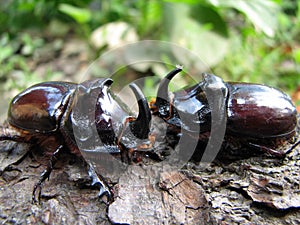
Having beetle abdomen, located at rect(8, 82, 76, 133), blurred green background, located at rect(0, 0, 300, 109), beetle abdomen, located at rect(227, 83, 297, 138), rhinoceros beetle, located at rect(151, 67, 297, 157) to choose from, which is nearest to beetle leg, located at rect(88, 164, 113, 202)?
beetle abdomen, located at rect(8, 82, 76, 133)

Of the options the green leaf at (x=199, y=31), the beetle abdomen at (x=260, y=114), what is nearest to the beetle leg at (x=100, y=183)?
the beetle abdomen at (x=260, y=114)

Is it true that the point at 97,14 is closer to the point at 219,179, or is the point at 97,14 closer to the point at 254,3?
the point at 254,3

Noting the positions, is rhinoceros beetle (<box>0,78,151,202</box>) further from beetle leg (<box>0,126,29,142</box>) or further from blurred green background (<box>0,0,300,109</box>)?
blurred green background (<box>0,0,300,109</box>)

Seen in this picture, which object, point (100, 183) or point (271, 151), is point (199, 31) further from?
point (100, 183)

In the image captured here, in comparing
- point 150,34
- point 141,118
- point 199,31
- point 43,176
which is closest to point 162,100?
point 141,118

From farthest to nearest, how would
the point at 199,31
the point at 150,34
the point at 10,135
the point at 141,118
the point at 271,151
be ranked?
the point at 150,34, the point at 199,31, the point at 10,135, the point at 271,151, the point at 141,118

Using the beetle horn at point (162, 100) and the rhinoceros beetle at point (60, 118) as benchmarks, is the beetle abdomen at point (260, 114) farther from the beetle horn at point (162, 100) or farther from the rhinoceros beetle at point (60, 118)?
the rhinoceros beetle at point (60, 118)
